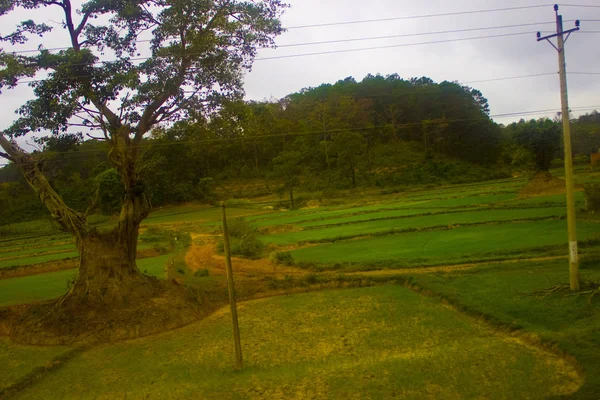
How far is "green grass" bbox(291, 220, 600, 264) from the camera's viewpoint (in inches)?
771

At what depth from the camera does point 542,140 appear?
36.7m

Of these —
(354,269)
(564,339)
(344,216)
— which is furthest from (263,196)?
(564,339)

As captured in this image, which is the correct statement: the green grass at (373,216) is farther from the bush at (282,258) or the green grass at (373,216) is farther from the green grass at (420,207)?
the bush at (282,258)

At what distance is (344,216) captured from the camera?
37.2 metres

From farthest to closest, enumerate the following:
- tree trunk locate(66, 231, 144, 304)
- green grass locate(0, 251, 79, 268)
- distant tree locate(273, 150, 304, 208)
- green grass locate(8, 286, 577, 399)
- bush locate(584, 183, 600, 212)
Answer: distant tree locate(273, 150, 304, 208) < green grass locate(0, 251, 79, 268) < bush locate(584, 183, 600, 212) < tree trunk locate(66, 231, 144, 304) < green grass locate(8, 286, 577, 399)

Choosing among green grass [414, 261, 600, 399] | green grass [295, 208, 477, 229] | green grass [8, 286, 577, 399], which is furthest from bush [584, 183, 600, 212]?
green grass [8, 286, 577, 399]

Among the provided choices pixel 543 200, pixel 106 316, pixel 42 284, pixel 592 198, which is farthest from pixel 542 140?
pixel 42 284

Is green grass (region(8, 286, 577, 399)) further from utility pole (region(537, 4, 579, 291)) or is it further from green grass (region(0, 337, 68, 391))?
utility pole (region(537, 4, 579, 291))

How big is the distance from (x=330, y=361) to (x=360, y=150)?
52.6 meters

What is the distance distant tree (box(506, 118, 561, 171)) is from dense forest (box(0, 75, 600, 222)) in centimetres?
7

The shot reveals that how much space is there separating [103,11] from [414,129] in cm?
6449

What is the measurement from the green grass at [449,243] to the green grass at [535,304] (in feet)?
11.2

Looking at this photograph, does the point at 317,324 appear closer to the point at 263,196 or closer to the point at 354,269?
the point at 354,269

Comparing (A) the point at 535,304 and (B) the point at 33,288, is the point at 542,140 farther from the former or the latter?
(B) the point at 33,288
